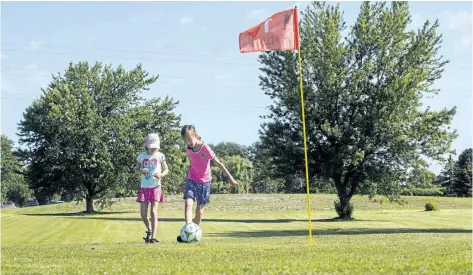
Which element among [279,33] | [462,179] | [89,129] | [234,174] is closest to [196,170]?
[279,33]

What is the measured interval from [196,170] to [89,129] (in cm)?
4470

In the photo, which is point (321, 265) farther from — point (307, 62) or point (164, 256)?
point (307, 62)

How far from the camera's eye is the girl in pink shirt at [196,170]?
14.2 metres

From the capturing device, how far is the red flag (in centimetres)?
1560

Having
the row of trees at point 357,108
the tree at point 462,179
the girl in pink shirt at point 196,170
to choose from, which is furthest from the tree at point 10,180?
the girl in pink shirt at point 196,170

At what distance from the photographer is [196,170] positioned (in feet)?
47.0

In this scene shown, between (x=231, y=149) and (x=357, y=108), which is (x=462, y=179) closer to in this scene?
(x=357, y=108)

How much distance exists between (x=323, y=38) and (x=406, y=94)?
268 inches

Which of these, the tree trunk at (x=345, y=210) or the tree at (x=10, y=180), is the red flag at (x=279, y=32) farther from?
the tree at (x=10, y=180)

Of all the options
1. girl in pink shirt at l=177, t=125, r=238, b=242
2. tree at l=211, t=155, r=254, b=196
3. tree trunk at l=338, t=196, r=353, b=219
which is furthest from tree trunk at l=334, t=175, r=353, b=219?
tree at l=211, t=155, r=254, b=196

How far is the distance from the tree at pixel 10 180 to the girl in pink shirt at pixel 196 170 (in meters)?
85.3

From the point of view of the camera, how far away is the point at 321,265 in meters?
8.80

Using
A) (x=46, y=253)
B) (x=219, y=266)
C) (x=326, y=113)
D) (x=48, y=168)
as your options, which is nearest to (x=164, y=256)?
(x=219, y=266)

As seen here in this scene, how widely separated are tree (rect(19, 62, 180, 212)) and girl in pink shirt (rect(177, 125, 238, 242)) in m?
43.7
